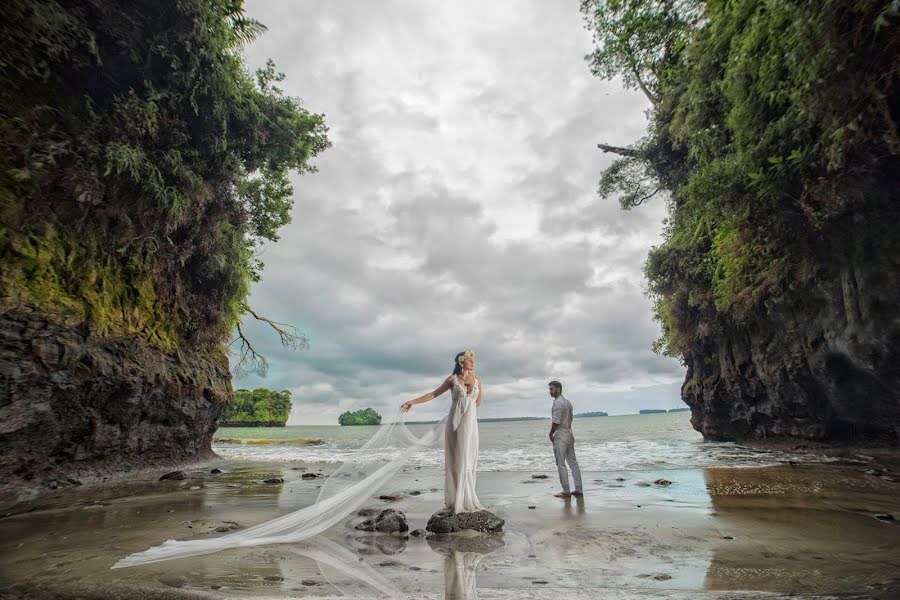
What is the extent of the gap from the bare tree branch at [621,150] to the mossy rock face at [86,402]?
2159 centimetres

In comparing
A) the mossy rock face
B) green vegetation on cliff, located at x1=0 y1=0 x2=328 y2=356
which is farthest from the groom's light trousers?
green vegetation on cliff, located at x1=0 y1=0 x2=328 y2=356

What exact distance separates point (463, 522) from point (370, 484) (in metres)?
1.83

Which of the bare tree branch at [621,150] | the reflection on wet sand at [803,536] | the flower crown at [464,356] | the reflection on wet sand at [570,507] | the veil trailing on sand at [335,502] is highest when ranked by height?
the bare tree branch at [621,150]

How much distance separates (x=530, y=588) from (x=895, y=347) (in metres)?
12.6

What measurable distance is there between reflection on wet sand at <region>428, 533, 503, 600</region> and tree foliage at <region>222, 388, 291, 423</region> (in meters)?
99.9

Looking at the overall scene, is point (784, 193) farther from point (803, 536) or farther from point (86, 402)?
point (86, 402)

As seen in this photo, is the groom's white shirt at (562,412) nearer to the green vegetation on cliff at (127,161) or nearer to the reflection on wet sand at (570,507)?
the reflection on wet sand at (570,507)

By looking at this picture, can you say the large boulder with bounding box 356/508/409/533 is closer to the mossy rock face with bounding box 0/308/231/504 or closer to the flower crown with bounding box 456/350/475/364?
the flower crown with bounding box 456/350/475/364

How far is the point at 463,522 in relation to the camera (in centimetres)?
619

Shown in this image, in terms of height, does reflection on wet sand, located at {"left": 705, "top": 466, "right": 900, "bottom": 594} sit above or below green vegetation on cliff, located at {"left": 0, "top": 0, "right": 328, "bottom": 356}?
below

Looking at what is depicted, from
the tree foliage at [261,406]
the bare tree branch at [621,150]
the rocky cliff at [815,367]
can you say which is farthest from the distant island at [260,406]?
the rocky cliff at [815,367]

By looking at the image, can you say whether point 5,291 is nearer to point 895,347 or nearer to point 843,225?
point 843,225

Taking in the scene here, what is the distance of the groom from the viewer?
9.18 meters

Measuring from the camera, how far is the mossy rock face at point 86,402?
27.3ft
